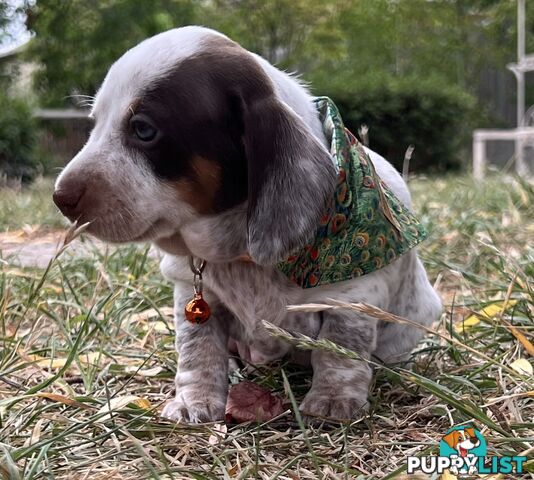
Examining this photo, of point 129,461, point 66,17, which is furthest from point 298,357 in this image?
point 66,17

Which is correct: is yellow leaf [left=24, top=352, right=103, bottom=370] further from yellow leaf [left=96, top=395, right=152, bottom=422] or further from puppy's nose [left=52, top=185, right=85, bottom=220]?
puppy's nose [left=52, top=185, right=85, bottom=220]

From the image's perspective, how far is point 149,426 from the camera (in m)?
1.58

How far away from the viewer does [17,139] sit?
11359 mm

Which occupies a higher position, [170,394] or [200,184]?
[200,184]

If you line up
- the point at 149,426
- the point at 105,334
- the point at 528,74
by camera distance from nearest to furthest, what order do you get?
the point at 149,426, the point at 105,334, the point at 528,74

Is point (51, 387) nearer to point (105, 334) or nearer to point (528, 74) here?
point (105, 334)

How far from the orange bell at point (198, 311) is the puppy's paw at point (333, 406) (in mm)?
329

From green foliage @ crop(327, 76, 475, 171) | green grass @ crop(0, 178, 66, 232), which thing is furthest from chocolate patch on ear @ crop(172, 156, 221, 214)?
green foliage @ crop(327, 76, 475, 171)

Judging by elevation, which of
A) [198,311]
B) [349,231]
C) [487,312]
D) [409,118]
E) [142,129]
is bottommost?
[409,118]

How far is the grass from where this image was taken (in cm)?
143

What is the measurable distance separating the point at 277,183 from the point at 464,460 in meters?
0.71

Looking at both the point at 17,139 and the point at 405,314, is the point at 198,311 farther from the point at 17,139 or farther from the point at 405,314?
the point at 17,139

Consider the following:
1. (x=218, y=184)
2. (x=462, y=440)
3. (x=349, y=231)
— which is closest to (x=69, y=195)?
(x=218, y=184)

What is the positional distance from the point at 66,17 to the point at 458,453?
11791 millimetres
